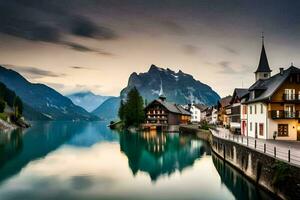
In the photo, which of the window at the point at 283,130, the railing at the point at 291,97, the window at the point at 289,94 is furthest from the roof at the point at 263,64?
the window at the point at 283,130

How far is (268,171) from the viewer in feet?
93.3

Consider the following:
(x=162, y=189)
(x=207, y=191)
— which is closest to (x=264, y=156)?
(x=207, y=191)

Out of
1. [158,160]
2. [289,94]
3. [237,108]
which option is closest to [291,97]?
[289,94]

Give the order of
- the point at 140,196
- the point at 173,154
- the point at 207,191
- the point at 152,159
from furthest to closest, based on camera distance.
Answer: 1. the point at 173,154
2. the point at 152,159
3. the point at 207,191
4. the point at 140,196

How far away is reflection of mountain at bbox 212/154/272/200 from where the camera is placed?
100 feet

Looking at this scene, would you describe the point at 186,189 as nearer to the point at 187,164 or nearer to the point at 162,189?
the point at 162,189

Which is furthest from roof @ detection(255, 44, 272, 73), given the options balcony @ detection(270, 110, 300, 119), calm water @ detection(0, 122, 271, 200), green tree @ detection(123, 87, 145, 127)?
green tree @ detection(123, 87, 145, 127)

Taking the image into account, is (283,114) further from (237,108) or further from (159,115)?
(159,115)

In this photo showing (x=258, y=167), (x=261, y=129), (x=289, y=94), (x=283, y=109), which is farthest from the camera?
(x=261, y=129)

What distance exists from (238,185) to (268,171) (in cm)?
782

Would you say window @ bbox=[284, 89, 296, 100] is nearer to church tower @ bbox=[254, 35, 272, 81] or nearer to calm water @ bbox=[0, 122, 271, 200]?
calm water @ bbox=[0, 122, 271, 200]

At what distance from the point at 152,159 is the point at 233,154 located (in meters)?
19.3

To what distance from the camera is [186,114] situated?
7047 inches

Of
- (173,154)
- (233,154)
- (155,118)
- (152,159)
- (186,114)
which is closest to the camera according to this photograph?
(233,154)
